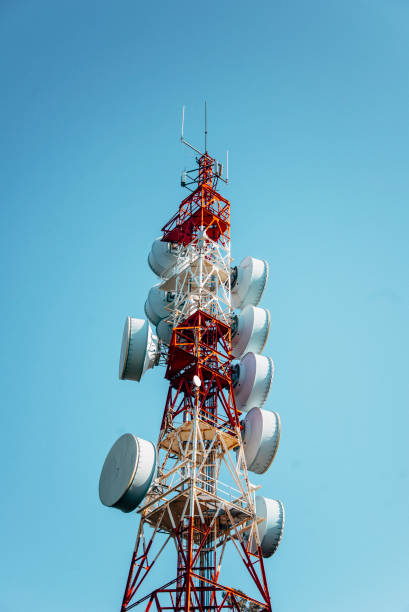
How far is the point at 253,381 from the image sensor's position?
Result: 3469 centimetres

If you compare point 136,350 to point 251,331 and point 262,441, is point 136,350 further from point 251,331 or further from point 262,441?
point 262,441

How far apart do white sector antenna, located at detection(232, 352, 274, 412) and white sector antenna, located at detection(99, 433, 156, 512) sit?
29.7ft

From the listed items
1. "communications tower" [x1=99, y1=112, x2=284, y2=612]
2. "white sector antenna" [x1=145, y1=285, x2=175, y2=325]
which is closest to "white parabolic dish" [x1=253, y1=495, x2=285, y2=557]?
"communications tower" [x1=99, y1=112, x2=284, y2=612]

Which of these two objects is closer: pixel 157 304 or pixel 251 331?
pixel 251 331

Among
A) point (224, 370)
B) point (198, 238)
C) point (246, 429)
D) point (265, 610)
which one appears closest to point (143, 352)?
point (224, 370)

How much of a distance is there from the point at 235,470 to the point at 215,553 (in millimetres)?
4129

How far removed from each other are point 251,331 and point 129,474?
1336 centimetres

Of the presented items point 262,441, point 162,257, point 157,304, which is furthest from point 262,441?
point 162,257

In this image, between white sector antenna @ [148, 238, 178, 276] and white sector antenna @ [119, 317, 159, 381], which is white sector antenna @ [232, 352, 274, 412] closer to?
white sector antenna @ [119, 317, 159, 381]

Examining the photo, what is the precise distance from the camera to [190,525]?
85.7 ft

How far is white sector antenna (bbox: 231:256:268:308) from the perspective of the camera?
39.5 m

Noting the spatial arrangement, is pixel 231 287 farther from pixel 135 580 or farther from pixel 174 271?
pixel 135 580

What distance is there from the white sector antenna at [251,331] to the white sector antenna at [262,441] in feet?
15.7

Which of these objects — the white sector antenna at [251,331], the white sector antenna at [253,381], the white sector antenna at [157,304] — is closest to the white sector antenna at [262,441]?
the white sector antenna at [253,381]
